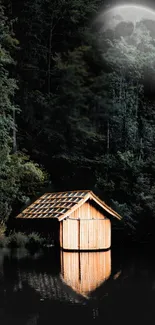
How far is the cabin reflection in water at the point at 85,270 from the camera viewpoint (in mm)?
11062

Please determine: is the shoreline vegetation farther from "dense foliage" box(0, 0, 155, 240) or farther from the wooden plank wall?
"dense foliage" box(0, 0, 155, 240)

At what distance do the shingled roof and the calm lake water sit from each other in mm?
1510

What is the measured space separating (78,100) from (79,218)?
11.0 m

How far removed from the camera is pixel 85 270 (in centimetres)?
1321

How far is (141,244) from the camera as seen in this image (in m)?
20.9

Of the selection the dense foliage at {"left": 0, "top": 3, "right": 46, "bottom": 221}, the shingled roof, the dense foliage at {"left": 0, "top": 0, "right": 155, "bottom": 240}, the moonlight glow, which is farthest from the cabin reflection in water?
the moonlight glow

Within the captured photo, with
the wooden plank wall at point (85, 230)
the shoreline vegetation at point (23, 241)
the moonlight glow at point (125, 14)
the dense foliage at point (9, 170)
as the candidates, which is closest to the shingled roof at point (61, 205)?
the wooden plank wall at point (85, 230)

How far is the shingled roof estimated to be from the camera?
17109 mm

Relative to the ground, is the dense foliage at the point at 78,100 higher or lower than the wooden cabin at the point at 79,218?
higher

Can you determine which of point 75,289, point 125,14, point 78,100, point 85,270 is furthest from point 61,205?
point 125,14

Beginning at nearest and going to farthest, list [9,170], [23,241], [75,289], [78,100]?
1. [75,289]
2. [23,241]
3. [9,170]
4. [78,100]

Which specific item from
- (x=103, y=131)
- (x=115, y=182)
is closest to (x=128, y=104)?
(x=103, y=131)

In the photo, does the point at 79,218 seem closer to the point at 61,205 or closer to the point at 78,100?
the point at 61,205

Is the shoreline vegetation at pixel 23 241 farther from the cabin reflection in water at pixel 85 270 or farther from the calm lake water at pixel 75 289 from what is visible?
the calm lake water at pixel 75 289
